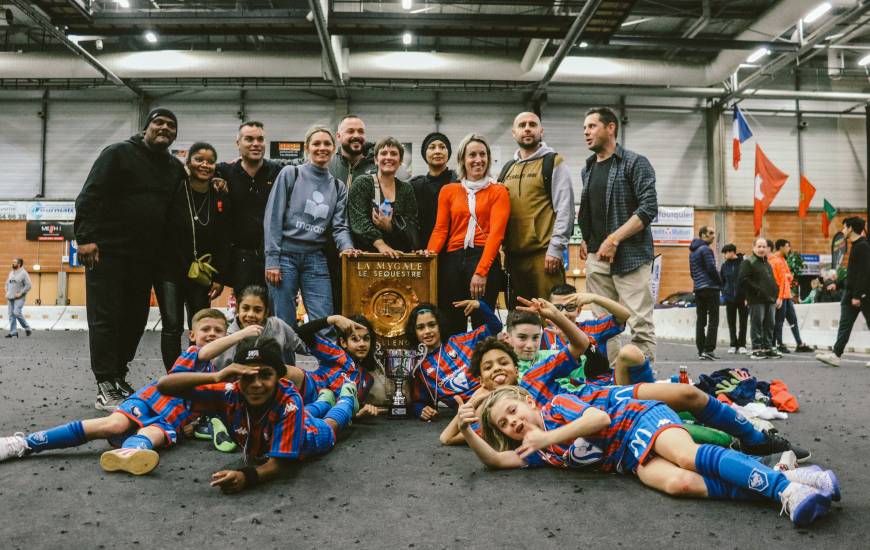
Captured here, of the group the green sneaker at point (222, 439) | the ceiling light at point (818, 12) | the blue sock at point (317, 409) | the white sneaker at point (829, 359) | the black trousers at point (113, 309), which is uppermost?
the ceiling light at point (818, 12)

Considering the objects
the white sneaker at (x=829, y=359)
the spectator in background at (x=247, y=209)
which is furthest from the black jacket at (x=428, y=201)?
the white sneaker at (x=829, y=359)

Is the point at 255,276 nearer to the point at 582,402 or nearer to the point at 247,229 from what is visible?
the point at 247,229

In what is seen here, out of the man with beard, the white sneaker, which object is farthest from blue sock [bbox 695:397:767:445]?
the white sneaker

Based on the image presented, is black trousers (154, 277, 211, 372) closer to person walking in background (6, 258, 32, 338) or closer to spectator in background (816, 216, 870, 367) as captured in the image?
spectator in background (816, 216, 870, 367)

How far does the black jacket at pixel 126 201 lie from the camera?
359cm

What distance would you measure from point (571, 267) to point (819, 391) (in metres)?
11.9

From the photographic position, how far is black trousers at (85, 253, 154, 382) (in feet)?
11.7

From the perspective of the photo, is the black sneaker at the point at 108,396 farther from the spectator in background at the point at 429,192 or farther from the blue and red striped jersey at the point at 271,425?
the spectator in background at the point at 429,192

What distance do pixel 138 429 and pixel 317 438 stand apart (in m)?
0.85

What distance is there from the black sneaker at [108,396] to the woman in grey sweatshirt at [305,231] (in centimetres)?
101

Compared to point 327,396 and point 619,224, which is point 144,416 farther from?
point 619,224

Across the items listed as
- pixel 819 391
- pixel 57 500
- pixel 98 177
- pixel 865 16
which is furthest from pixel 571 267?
pixel 57 500

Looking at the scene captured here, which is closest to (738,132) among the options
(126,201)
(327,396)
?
(327,396)

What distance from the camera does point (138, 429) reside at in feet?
9.09
